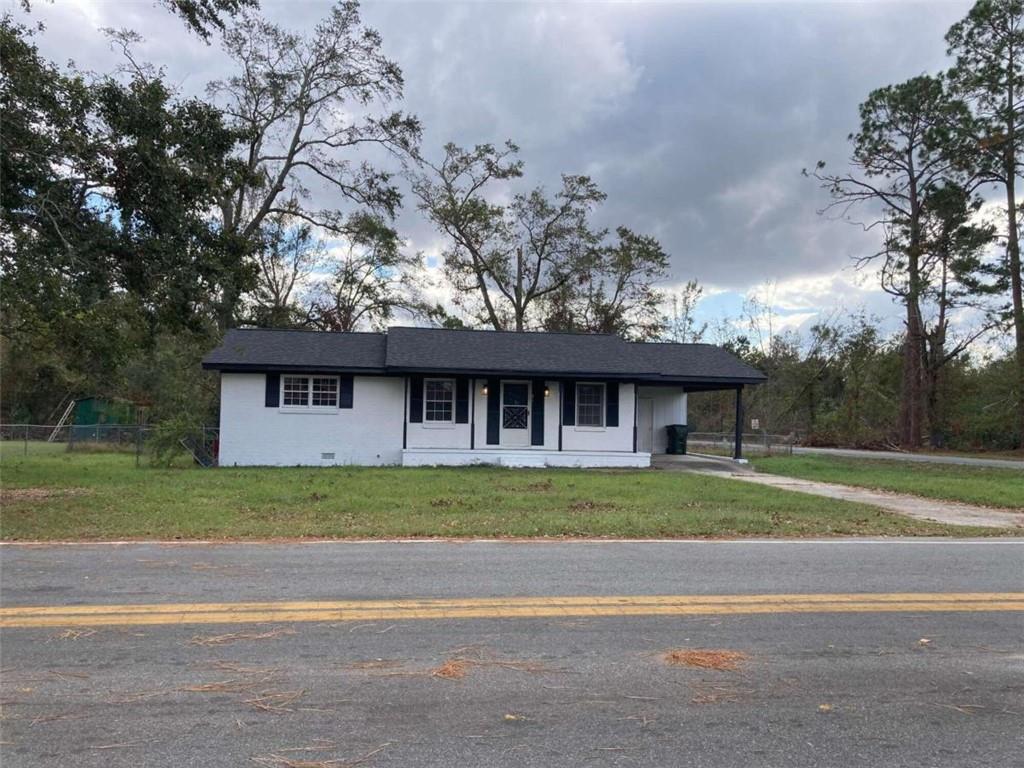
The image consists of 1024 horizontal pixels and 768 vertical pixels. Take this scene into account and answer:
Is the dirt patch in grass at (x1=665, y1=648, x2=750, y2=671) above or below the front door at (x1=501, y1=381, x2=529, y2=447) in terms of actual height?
below

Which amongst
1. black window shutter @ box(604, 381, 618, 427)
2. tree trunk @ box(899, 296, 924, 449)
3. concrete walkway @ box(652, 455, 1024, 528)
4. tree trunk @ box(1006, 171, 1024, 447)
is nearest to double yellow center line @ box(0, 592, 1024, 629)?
concrete walkway @ box(652, 455, 1024, 528)

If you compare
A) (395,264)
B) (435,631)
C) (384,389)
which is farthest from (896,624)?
(395,264)

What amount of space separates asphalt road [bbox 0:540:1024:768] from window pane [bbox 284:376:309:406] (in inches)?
593

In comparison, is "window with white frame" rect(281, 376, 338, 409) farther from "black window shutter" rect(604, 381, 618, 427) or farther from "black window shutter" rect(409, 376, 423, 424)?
"black window shutter" rect(604, 381, 618, 427)

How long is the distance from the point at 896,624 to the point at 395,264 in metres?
35.2

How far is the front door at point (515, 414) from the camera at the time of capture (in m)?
23.3

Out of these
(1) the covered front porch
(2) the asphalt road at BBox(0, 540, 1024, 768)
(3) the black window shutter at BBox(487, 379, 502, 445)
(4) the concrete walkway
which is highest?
(3) the black window shutter at BBox(487, 379, 502, 445)

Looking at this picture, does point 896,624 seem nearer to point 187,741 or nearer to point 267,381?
point 187,741

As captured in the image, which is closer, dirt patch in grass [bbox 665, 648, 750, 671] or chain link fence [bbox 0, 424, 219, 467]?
dirt patch in grass [bbox 665, 648, 750, 671]

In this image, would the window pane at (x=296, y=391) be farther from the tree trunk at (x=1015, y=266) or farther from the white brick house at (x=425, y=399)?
the tree trunk at (x=1015, y=266)

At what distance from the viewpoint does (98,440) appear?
3034 cm

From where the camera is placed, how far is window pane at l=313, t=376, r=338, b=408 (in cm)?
2252

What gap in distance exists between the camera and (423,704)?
13.8 feet

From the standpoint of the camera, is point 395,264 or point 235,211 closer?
point 235,211
